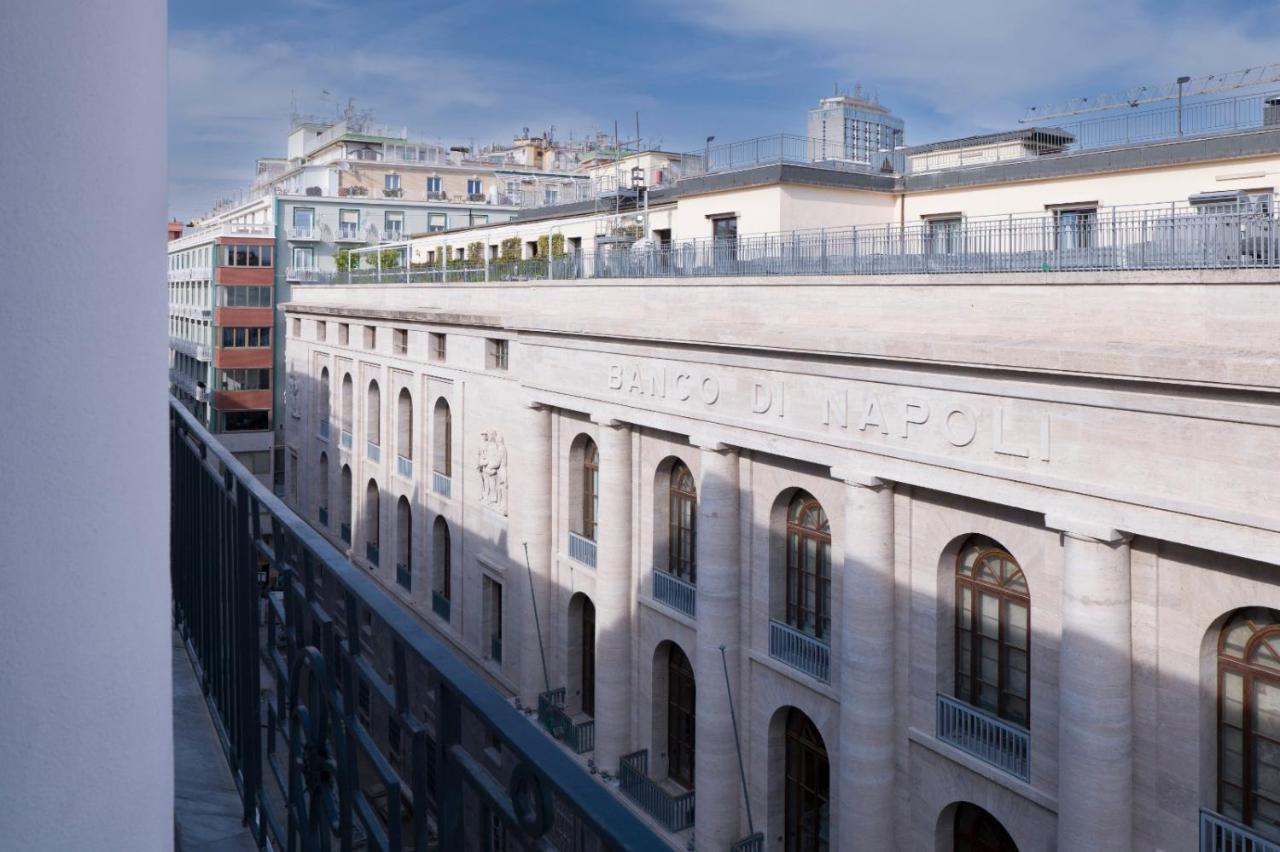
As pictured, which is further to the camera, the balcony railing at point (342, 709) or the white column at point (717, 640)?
the white column at point (717, 640)

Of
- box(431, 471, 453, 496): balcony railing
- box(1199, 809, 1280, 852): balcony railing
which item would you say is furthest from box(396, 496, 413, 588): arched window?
box(1199, 809, 1280, 852): balcony railing

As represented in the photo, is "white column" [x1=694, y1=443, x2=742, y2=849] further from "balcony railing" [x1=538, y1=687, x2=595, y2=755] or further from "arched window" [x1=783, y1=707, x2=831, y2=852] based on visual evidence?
"balcony railing" [x1=538, y1=687, x2=595, y2=755]

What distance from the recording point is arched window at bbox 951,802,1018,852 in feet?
56.4

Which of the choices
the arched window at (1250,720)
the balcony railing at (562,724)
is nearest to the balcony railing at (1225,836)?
the arched window at (1250,720)

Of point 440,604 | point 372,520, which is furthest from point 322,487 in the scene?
point 440,604

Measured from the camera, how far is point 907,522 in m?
17.9

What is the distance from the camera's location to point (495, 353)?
3212 centimetres

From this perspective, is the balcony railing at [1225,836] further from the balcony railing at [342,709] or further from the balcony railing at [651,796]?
the balcony railing at [342,709]

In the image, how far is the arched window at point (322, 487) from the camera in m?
48.9

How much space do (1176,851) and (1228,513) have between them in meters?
4.57

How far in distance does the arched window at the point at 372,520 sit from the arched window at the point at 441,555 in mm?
6454

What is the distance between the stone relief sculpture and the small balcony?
16.3 feet

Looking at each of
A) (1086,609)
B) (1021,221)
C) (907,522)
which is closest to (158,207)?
(1086,609)

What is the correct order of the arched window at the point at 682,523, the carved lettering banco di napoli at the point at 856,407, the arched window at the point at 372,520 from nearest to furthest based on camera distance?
the carved lettering banco di napoli at the point at 856,407 → the arched window at the point at 682,523 → the arched window at the point at 372,520
